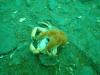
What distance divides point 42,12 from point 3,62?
0.83 metres

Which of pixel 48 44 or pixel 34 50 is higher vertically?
pixel 48 44

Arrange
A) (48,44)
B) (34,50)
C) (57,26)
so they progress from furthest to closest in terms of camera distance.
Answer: (57,26), (34,50), (48,44)

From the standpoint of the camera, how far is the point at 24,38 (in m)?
2.67

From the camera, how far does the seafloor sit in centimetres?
243

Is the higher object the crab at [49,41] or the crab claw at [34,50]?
the crab at [49,41]

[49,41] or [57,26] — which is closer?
[49,41]


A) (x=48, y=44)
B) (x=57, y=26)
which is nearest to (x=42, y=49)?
(x=48, y=44)

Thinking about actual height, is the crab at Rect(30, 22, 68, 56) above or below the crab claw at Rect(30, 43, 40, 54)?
above

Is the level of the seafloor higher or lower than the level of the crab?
lower

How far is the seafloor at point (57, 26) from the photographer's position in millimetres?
2430

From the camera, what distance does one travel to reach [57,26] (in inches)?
111

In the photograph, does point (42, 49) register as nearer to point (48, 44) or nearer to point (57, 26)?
point (48, 44)

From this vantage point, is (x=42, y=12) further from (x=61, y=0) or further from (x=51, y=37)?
(x=51, y=37)

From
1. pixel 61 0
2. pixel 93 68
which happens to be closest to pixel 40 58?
pixel 93 68
